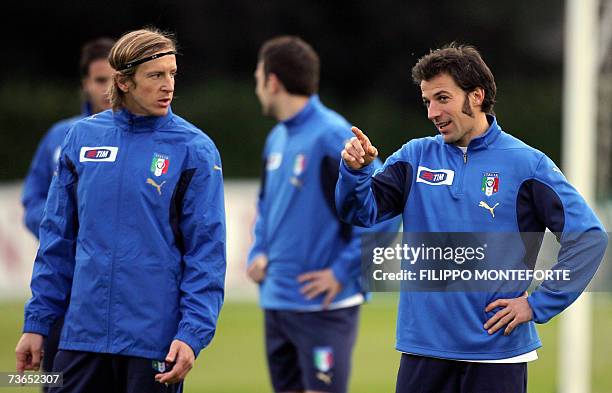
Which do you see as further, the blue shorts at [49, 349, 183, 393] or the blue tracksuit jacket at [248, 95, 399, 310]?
the blue tracksuit jacket at [248, 95, 399, 310]

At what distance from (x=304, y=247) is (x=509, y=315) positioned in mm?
2364

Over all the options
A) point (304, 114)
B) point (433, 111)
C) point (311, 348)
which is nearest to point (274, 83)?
point (304, 114)

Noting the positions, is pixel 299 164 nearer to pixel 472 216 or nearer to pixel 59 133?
pixel 59 133

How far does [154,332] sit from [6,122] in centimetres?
1712

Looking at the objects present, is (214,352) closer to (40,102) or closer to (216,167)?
(216,167)

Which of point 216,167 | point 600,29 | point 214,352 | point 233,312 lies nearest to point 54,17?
point 233,312

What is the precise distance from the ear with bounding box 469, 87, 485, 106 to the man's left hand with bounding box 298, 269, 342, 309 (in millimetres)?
Result: 2170

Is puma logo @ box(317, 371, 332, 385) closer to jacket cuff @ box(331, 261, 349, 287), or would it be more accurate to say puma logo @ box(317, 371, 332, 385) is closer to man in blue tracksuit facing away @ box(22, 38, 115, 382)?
jacket cuff @ box(331, 261, 349, 287)

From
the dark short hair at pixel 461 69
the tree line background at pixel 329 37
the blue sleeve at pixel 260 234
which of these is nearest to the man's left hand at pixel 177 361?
the dark short hair at pixel 461 69

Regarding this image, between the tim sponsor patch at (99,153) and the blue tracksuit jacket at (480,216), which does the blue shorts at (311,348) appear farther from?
the tim sponsor patch at (99,153)

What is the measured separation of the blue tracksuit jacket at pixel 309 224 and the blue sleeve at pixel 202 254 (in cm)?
208

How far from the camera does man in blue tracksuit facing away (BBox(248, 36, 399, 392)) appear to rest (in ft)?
20.8

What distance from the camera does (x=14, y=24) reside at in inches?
967

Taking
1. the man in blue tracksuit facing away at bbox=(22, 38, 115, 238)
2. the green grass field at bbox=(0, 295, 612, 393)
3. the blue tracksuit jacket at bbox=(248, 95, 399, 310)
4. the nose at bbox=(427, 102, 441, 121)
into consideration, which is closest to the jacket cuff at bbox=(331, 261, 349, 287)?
the blue tracksuit jacket at bbox=(248, 95, 399, 310)
